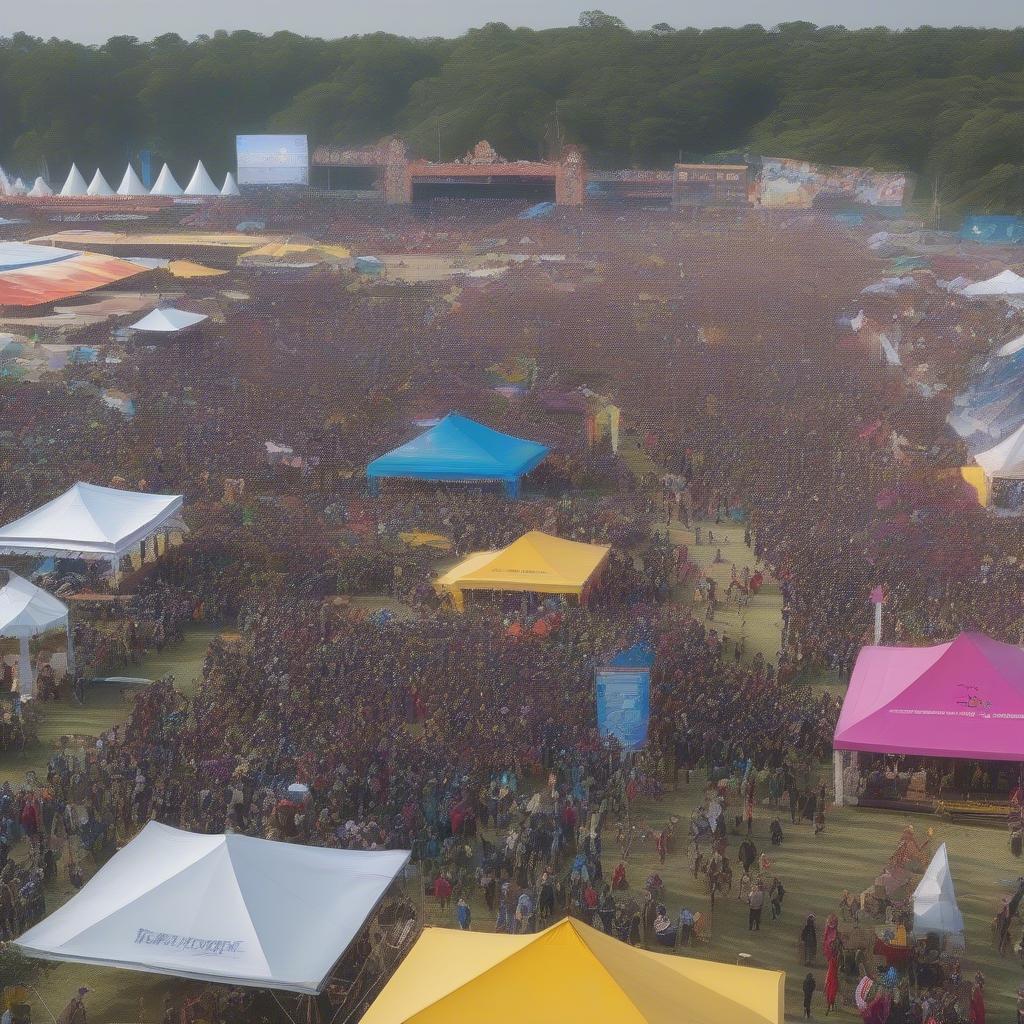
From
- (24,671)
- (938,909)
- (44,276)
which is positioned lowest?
(24,671)

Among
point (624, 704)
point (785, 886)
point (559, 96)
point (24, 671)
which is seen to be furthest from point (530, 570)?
point (559, 96)

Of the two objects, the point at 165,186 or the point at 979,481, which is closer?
the point at 979,481

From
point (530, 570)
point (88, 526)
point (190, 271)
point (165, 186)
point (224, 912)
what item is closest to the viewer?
point (224, 912)

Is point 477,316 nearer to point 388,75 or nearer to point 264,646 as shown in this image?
point 264,646

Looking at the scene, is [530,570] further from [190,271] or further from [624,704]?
[190,271]

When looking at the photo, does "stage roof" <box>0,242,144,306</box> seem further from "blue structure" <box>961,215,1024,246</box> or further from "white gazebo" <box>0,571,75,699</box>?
"blue structure" <box>961,215,1024,246</box>

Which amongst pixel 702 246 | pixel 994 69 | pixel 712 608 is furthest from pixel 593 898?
pixel 994 69

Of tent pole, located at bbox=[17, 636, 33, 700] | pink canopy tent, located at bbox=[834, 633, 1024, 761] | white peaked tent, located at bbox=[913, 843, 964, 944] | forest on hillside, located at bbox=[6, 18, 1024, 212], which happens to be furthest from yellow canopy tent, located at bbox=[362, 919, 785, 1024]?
forest on hillside, located at bbox=[6, 18, 1024, 212]
